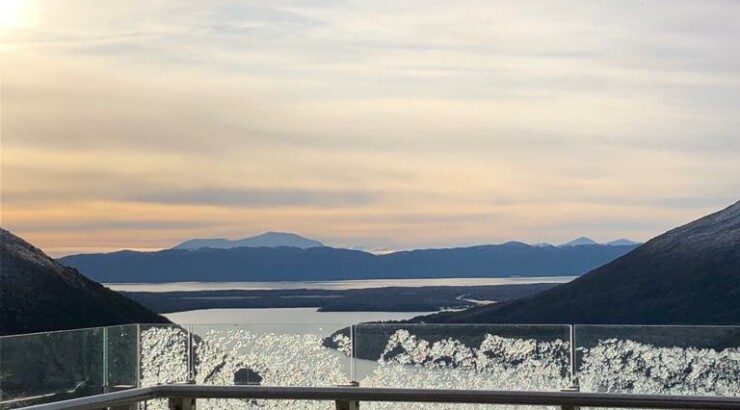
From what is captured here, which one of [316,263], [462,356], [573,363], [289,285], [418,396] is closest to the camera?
[418,396]

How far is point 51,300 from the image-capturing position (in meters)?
42.6

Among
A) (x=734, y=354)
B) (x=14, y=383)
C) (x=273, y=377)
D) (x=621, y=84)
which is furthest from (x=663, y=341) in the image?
(x=621, y=84)

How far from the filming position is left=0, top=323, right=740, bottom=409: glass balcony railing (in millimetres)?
6473

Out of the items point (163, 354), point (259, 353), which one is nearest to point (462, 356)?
point (259, 353)

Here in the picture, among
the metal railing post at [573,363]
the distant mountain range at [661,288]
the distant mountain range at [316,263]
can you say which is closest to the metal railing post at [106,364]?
the metal railing post at [573,363]

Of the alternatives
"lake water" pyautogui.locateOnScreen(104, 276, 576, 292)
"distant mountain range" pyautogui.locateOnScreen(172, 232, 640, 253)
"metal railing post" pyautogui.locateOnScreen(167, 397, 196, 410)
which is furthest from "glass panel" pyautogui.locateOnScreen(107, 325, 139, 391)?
"lake water" pyautogui.locateOnScreen(104, 276, 576, 292)

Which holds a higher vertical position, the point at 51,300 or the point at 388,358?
the point at 51,300

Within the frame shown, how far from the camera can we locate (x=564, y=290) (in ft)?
158

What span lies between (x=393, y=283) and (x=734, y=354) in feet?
102

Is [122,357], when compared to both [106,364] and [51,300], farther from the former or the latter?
[51,300]

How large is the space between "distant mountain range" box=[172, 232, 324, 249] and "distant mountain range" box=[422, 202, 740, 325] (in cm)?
933

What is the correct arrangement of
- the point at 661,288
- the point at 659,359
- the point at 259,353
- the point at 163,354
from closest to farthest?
the point at 659,359, the point at 163,354, the point at 259,353, the point at 661,288

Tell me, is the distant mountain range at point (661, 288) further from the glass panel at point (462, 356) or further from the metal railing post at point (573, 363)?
the metal railing post at point (573, 363)

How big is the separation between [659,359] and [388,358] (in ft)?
4.56
